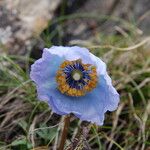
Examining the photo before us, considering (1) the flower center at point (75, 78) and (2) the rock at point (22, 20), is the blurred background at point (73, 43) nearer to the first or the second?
(2) the rock at point (22, 20)

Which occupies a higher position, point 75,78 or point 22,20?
point 22,20

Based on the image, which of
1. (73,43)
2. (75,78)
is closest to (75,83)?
(75,78)

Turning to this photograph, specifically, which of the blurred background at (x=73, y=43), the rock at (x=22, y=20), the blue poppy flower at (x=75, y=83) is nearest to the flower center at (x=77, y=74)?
the blue poppy flower at (x=75, y=83)

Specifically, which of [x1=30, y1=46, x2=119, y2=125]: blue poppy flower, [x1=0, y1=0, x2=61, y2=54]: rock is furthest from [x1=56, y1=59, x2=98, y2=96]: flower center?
[x1=0, y1=0, x2=61, y2=54]: rock

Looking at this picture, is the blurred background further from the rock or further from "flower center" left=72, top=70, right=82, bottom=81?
"flower center" left=72, top=70, right=82, bottom=81

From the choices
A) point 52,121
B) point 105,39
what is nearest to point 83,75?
point 52,121

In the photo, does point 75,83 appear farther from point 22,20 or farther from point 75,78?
point 22,20
